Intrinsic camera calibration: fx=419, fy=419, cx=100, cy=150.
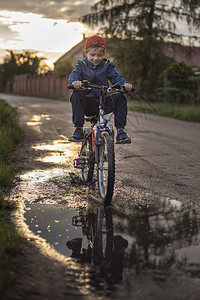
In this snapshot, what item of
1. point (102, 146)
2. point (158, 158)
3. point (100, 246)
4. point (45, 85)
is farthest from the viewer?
point (45, 85)

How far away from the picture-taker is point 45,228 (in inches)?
138

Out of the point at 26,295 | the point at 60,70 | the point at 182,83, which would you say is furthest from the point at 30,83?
the point at 26,295

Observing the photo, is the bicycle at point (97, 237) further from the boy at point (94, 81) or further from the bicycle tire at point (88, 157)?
the boy at point (94, 81)

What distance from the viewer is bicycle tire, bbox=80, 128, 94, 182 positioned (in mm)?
5020

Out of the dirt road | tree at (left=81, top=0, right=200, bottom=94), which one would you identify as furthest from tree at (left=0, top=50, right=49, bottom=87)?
the dirt road

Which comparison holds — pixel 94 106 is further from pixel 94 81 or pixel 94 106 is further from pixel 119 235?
pixel 119 235

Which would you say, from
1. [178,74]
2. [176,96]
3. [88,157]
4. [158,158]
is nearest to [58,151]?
[158,158]

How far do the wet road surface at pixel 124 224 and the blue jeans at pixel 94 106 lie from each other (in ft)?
2.69

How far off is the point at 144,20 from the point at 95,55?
21.7 m

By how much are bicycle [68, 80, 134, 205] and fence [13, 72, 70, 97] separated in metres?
32.4

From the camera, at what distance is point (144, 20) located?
25.5 meters

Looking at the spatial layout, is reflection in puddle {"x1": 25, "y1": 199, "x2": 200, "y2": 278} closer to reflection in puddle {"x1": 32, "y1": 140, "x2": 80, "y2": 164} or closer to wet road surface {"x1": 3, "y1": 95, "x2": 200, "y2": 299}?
wet road surface {"x1": 3, "y1": 95, "x2": 200, "y2": 299}

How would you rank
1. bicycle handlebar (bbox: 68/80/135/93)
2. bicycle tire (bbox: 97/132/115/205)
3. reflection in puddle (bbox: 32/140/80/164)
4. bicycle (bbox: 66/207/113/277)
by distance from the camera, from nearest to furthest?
1. bicycle (bbox: 66/207/113/277)
2. bicycle tire (bbox: 97/132/115/205)
3. bicycle handlebar (bbox: 68/80/135/93)
4. reflection in puddle (bbox: 32/140/80/164)

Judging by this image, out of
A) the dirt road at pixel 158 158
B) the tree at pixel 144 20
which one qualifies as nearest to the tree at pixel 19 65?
the tree at pixel 144 20
